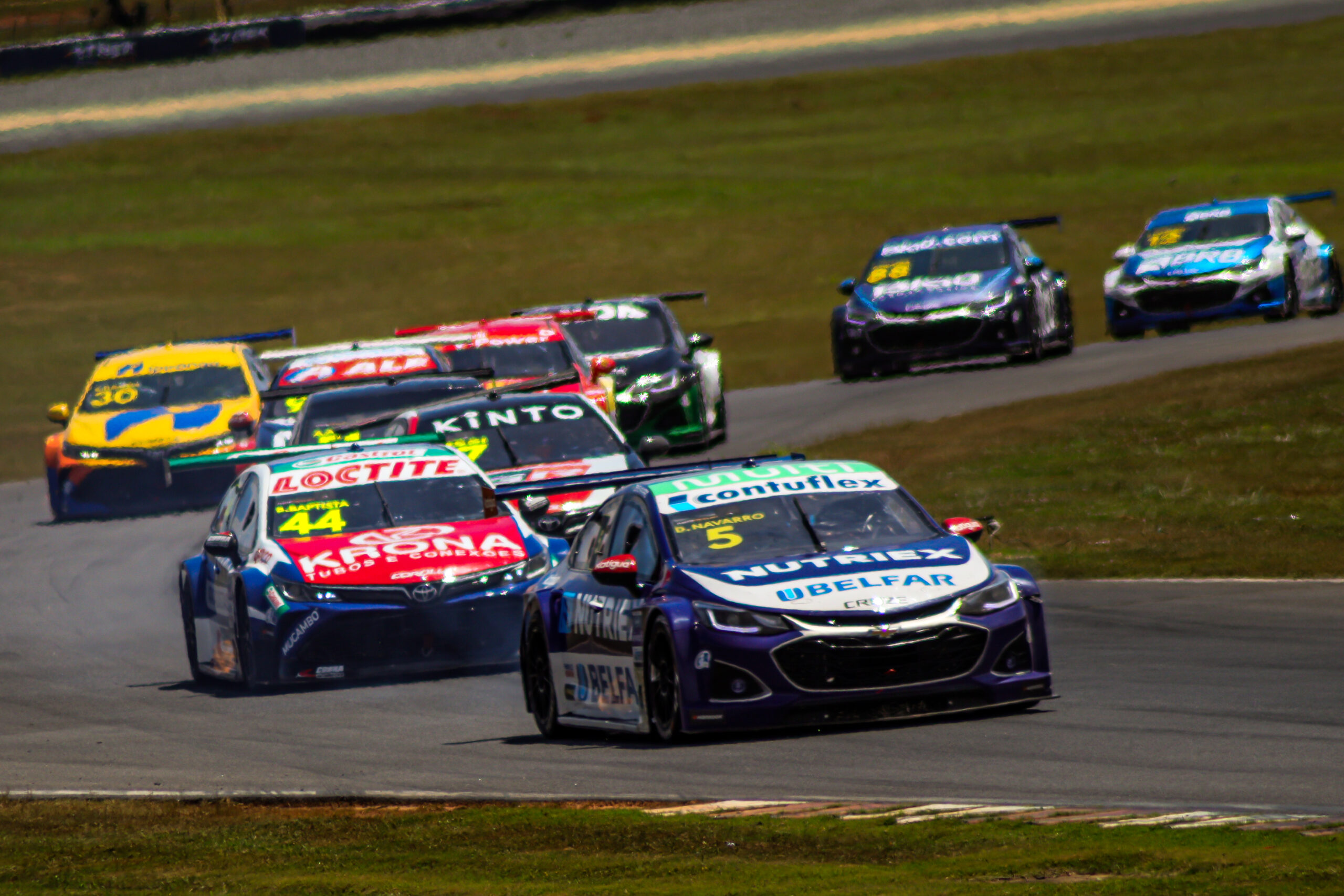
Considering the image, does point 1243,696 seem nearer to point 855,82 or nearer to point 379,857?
point 379,857

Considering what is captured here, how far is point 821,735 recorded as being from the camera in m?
10.1

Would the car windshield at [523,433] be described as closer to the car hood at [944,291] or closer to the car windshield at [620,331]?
the car windshield at [620,331]

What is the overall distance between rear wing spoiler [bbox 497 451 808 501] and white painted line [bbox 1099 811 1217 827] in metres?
4.17

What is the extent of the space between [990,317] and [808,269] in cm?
2203

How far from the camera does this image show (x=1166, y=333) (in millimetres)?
29750

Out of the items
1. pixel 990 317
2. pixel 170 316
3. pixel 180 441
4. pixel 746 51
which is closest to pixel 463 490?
pixel 180 441

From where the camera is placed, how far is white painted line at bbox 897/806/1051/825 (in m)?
7.70

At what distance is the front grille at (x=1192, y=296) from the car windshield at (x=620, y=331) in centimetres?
735

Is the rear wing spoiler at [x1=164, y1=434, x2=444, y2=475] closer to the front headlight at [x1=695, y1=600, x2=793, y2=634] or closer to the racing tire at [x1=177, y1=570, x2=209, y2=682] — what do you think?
the racing tire at [x1=177, y1=570, x2=209, y2=682]

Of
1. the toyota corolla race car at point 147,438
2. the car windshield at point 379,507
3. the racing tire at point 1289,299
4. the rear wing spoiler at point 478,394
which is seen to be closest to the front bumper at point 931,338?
the racing tire at point 1289,299

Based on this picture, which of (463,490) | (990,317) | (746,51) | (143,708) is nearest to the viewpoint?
(143,708)

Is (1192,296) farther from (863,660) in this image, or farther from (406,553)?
(863,660)

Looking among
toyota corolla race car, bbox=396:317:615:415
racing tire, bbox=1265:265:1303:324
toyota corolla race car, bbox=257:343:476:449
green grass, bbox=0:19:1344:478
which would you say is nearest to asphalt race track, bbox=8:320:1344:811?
toyota corolla race car, bbox=257:343:476:449

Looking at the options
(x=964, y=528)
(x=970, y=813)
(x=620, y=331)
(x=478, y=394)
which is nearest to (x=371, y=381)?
(x=478, y=394)
